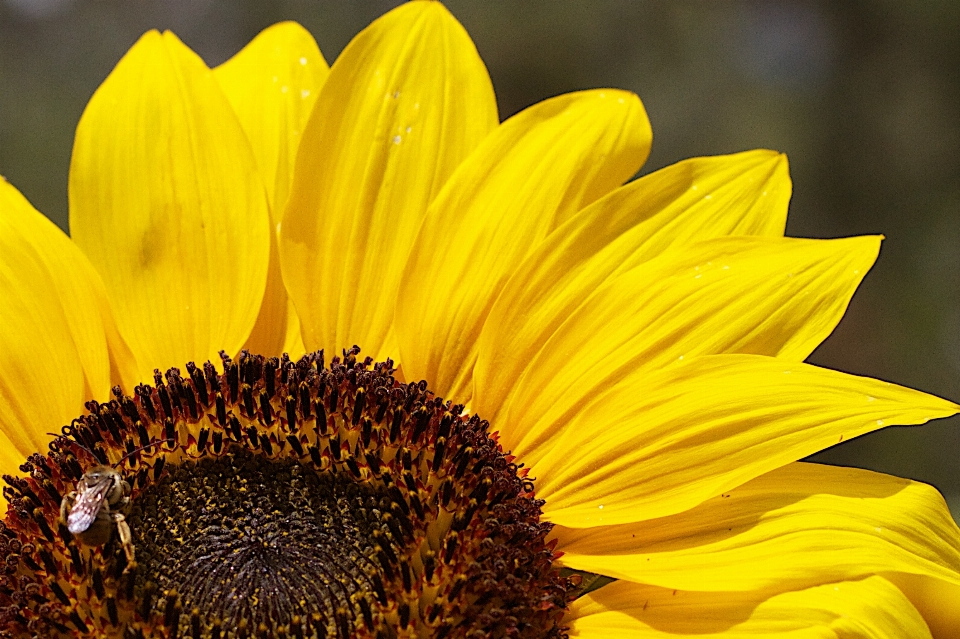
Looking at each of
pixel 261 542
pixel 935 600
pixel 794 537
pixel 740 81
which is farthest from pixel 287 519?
pixel 740 81

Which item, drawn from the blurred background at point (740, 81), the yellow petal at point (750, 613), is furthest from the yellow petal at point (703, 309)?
the blurred background at point (740, 81)

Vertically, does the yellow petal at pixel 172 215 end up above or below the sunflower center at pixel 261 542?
above

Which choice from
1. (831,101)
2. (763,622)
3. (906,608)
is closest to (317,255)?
(763,622)

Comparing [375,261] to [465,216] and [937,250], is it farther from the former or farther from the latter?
[937,250]

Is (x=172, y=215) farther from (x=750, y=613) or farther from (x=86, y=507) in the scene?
(x=750, y=613)

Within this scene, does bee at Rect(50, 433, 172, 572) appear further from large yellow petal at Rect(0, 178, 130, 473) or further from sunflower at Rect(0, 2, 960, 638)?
large yellow petal at Rect(0, 178, 130, 473)

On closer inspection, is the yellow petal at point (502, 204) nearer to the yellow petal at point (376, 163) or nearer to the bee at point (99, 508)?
the yellow petal at point (376, 163)
